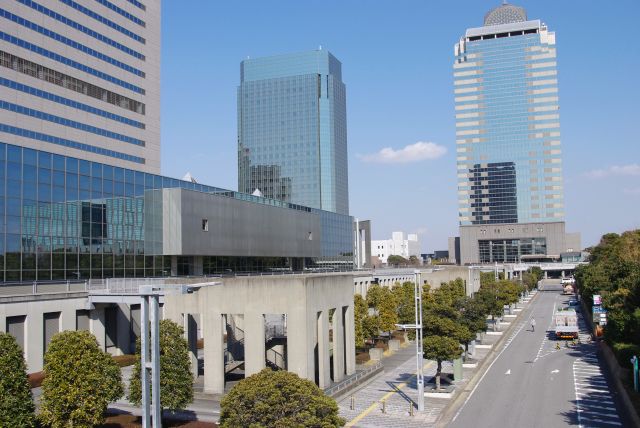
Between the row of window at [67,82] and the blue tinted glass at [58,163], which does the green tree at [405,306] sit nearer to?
the blue tinted glass at [58,163]

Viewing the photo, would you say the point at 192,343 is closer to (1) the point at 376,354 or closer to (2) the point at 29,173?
(1) the point at 376,354

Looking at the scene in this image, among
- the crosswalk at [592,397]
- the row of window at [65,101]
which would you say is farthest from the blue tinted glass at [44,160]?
the row of window at [65,101]

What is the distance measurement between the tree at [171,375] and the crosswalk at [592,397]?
2206cm

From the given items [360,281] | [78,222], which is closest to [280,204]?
[360,281]

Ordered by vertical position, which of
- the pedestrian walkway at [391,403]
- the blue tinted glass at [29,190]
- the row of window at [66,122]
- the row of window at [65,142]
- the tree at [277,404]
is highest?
the row of window at [66,122]

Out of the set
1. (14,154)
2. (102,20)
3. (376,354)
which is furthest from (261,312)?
(102,20)

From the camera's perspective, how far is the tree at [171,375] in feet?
102

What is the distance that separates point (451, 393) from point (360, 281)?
57131 millimetres

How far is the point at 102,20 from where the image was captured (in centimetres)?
10400

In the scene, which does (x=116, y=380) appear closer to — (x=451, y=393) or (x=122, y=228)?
(x=451, y=393)

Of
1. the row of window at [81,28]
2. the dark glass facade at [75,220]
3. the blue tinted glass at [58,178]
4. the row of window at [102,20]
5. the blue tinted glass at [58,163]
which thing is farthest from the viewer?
the row of window at [102,20]

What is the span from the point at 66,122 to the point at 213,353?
68.9 metres

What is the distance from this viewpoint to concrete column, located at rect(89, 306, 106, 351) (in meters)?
47.6

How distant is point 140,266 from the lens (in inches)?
2356
